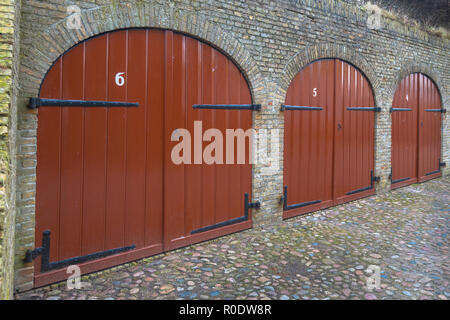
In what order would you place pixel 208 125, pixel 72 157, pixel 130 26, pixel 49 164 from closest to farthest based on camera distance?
1. pixel 49 164
2. pixel 72 157
3. pixel 130 26
4. pixel 208 125

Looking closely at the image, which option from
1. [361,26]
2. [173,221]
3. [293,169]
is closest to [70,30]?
[173,221]

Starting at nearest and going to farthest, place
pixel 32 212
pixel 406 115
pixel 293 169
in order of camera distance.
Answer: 1. pixel 32 212
2. pixel 293 169
3. pixel 406 115

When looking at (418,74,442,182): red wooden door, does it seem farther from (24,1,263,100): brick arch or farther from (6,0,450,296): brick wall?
(24,1,263,100): brick arch

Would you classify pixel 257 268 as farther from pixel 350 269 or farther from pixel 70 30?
pixel 70 30

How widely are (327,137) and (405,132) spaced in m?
3.21

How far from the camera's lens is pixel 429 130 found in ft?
29.8

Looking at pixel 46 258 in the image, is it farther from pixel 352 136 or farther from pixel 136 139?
pixel 352 136

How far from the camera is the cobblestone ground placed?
324 centimetres

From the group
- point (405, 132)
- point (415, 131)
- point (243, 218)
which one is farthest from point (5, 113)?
point (415, 131)

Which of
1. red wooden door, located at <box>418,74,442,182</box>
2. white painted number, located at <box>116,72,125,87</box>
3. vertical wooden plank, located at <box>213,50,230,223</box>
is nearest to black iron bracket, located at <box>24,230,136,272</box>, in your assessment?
white painted number, located at <box>116,72,125,87</box>

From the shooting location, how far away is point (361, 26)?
6566 millimetres

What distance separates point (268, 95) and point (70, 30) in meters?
2.86

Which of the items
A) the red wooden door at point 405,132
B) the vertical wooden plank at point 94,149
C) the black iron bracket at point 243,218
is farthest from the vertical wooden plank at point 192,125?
the red wooden door at point 405,132
